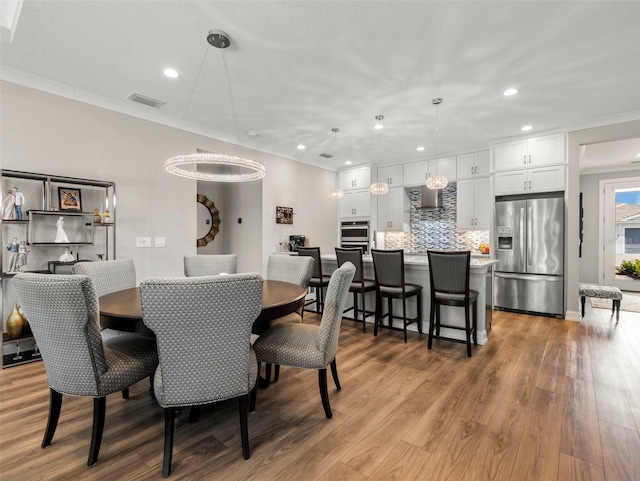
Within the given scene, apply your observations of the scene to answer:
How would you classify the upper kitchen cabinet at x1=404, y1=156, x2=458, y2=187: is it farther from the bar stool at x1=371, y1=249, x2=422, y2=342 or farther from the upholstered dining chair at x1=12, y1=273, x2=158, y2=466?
the upholstered dining chair at x1=12, y1=273, x2=158, y2=466

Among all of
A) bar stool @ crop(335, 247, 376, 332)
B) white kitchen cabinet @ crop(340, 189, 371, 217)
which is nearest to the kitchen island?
bar stool @ crop(335, 247, 376, 332)

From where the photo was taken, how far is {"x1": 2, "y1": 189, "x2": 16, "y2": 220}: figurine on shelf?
9.07 ft

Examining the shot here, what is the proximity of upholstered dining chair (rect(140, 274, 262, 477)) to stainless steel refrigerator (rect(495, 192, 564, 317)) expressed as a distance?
4.59 metres

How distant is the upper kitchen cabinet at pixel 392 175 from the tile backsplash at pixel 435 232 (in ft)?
1.17

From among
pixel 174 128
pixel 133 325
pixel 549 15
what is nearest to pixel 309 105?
pixel 174 128

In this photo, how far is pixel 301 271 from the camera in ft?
9.82

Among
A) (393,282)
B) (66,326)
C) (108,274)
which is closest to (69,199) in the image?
(108,274)

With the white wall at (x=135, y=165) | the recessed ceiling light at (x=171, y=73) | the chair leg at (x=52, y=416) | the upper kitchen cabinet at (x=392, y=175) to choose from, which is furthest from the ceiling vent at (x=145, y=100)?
the upper kitchen cabinet at (x=392, y=175)

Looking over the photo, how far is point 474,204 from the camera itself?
5508mm

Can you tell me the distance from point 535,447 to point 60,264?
4.03 metres

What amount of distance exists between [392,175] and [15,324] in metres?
6.06

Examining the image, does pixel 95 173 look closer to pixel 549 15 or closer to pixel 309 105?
pixel 309 105

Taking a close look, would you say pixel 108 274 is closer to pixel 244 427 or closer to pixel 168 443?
pixel 168 443

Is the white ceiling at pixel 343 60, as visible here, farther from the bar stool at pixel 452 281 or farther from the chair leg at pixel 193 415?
the chair leg at pixel 193 415
